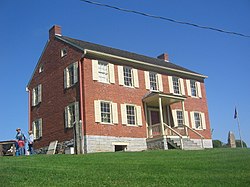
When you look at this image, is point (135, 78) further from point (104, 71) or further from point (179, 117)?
point (179, 117)

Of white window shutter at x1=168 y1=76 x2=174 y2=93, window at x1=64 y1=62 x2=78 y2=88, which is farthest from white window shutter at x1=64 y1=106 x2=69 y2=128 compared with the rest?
white window shutter at x1=168 y1=76 x2=174 y2=93

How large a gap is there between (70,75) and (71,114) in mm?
2557

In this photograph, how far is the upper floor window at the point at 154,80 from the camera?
23938 millimetres

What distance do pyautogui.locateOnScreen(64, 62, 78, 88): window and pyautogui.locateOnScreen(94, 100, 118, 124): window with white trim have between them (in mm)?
2141

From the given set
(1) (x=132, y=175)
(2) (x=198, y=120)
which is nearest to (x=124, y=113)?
(2) (x=198, y=120)

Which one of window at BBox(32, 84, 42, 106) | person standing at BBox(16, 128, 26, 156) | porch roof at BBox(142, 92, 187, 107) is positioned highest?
window at BBox(32, 84, 42, 106)

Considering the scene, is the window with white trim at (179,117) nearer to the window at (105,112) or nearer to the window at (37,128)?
the window at (105,112)

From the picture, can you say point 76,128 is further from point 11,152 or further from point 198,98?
point 198,98

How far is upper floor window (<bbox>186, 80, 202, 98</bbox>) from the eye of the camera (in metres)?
26.9

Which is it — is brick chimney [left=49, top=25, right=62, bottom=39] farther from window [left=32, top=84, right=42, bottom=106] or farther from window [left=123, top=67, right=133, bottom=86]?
window [left=123, top=67, right=133, bottom=86]

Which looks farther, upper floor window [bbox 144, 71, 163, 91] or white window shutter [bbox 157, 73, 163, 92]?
white window shutter [bbox 157, 73, 163, 92]

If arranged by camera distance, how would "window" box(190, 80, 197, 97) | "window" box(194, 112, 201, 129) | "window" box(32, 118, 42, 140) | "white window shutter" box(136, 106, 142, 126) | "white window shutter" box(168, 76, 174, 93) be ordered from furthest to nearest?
"window" box(190, 80, 197, 97)
"window" box(194, 112, 201, 129)
"white window shutter" box(168, 76, 174, 93)
"window" box(32, 118, 42, 140)
"white window shutter" box(136, 106, 142, 126)

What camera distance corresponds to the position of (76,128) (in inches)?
768

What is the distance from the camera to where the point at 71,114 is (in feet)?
69.4
